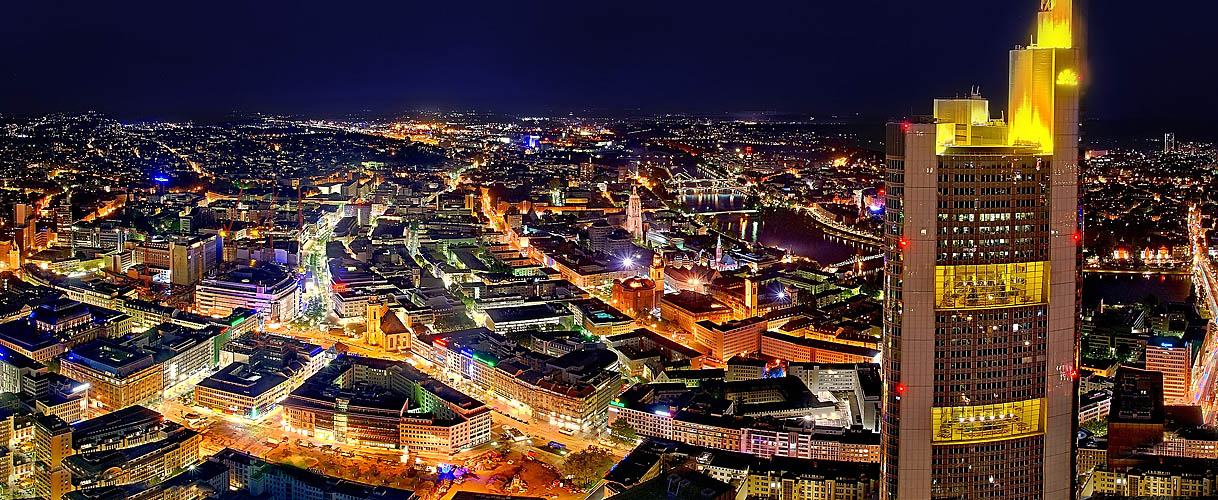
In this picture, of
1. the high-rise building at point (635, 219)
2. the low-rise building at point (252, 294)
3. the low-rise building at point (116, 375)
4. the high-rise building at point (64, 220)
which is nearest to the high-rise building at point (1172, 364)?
the low-rise building at point (116, 375)

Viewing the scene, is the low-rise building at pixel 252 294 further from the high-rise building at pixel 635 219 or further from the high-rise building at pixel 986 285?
the high-rise building at pixel 986 285

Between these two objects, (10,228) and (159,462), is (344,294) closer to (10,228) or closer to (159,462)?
(159,462)

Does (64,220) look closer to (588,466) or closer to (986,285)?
(588,466)

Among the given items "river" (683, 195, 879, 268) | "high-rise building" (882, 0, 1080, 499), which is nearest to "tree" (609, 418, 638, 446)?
"high-rise building" (882, 0, 1080, 499)

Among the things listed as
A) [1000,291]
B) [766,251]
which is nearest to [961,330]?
[1000,291]

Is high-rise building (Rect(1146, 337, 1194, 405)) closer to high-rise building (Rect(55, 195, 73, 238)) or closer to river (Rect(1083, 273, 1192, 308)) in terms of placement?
river (Rect(1083, 273, 1192, 308))

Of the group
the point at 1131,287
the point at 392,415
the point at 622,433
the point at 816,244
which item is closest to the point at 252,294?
the point at 392,415
